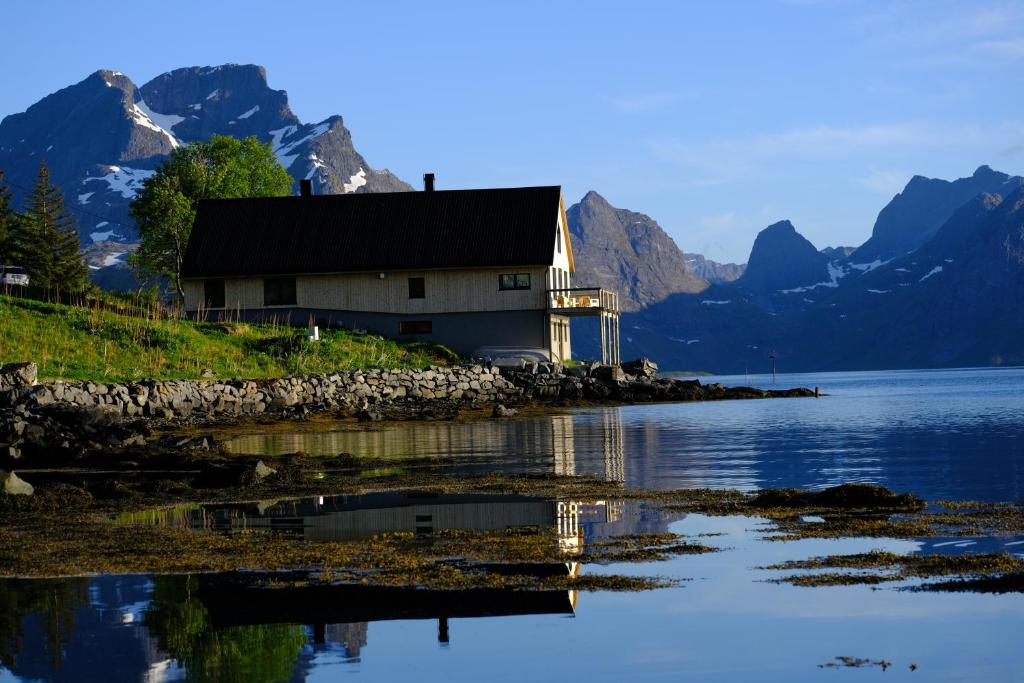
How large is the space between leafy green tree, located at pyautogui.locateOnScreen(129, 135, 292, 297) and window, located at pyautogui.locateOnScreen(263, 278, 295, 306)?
17.9m

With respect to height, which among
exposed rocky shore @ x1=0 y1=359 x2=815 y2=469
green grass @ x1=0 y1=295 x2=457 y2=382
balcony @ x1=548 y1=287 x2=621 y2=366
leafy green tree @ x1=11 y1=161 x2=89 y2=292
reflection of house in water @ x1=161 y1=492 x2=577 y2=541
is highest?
leafy green tree @ x1=11 y1=161 x2=89 y2=292

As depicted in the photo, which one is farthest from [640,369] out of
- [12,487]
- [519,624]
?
[519,624]

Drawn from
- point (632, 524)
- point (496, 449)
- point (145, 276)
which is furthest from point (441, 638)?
point (145, 276)

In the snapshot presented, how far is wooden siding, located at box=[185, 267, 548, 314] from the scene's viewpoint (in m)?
68.2

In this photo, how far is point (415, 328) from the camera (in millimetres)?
68812

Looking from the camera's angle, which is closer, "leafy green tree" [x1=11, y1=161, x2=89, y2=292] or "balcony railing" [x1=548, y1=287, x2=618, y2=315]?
"balcony railing" [x1=548, y1=287, x2=618, y2=315]

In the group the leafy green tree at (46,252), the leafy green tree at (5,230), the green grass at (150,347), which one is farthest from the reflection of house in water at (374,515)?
the leafy green tree at (5,230)

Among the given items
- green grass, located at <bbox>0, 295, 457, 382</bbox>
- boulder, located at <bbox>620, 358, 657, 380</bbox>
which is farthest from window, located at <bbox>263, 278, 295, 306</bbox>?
boulder, located at <bbox>620, 358, 657, 380</bbox>

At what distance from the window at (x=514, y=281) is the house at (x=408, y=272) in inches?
2.1

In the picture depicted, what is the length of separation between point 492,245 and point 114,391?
101ft

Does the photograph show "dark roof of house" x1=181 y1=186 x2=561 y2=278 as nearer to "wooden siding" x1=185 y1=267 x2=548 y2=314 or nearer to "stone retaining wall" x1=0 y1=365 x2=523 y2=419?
"wooden siding" x1=185 y1=267 x2=548 y2=314

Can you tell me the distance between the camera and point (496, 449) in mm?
31516

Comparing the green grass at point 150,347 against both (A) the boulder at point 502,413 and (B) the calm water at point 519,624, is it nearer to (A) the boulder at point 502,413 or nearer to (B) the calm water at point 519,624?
(A) the boulder at point 502,413

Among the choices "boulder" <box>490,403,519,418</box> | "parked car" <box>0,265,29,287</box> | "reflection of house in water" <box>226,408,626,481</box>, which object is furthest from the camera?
"parked car" <box>0,265,29,287</box>
